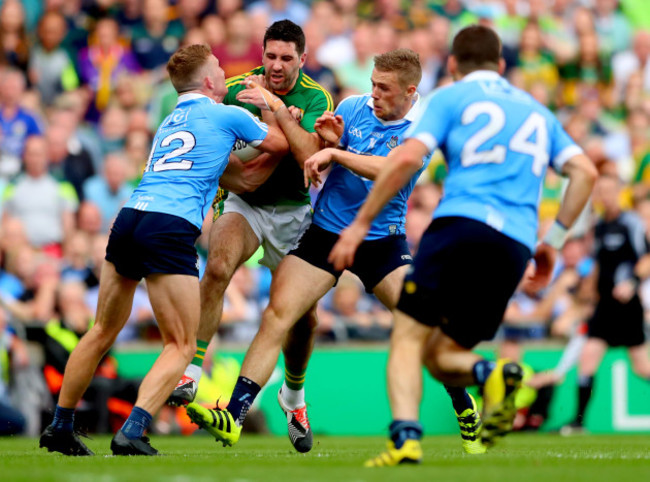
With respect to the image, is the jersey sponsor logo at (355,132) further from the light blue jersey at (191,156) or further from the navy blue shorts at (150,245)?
the navy blue shorts at (150,245)

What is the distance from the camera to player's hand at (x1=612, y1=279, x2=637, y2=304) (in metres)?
13.6

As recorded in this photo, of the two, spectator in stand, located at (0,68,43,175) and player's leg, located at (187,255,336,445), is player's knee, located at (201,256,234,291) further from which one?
spectator in stand, located at (0,68,43,175)

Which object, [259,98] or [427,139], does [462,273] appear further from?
[259,98]

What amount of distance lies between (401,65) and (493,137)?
2.28 m

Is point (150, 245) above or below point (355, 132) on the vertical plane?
below

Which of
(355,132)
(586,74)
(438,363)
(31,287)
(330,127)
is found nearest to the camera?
(438,363)

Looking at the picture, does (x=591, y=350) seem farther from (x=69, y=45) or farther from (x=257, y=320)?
(x=69, y=45)

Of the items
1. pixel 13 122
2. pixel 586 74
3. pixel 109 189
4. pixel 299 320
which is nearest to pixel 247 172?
pixel 299 320

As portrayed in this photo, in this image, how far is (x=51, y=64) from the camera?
52.2 ft

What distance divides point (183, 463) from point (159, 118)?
30.3 feet

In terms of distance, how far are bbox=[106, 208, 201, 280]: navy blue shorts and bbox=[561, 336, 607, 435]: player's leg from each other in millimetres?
7118

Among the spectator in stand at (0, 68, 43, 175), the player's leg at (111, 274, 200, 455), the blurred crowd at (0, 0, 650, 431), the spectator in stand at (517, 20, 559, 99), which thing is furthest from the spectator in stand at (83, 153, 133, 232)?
the player's leg at (111, 274, 200, 455)

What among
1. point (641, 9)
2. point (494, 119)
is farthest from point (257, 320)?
point (641, 9)

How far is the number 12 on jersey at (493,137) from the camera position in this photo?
6.50 m
